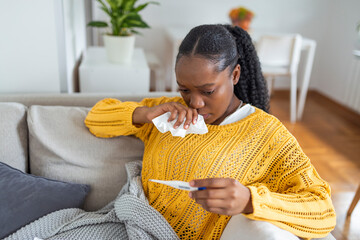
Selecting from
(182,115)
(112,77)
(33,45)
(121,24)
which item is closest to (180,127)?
(182,115)

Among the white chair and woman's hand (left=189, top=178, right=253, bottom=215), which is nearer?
woman's hand (left=189, top=178, right=253, bottom=215)

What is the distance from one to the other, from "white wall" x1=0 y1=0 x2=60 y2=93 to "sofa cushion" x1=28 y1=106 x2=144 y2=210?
0.41m

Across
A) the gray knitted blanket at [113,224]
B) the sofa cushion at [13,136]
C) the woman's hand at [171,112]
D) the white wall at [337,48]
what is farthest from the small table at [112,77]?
the white wall at [337,48]

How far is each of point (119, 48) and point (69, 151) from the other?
0.94 meters

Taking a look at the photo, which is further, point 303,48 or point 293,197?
point 303,48

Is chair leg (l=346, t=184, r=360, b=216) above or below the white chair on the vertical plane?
below

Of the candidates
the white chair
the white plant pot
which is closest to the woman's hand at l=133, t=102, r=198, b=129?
the white plant pot

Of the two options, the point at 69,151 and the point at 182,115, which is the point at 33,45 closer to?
the point at 69,151

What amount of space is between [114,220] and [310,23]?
12.3 feet

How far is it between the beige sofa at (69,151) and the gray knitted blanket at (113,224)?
0.15 meters

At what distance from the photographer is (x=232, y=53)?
41.8 inches

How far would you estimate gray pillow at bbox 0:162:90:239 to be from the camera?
1105mm

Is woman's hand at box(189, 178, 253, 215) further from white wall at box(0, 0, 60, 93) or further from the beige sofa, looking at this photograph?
white wall at box(0, 0, 60, 93)

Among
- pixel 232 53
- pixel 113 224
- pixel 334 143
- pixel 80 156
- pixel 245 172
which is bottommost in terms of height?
pixel 334 143
